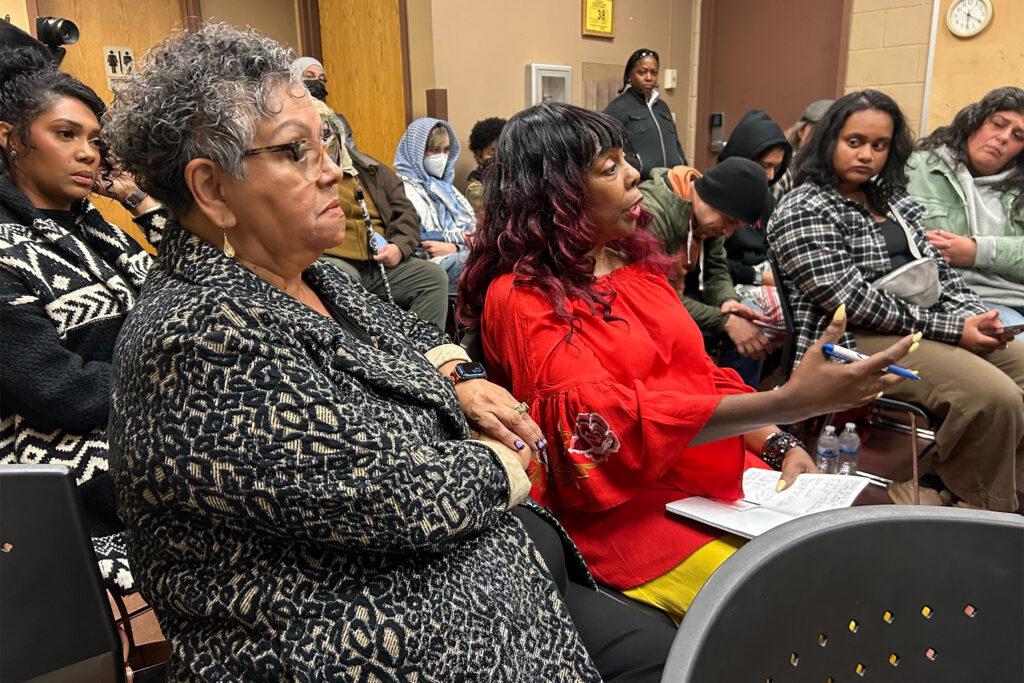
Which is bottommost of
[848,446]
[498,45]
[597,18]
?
[848,446]

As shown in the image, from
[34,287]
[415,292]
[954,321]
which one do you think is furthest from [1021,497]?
[34,287]

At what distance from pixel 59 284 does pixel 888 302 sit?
2.35 metres

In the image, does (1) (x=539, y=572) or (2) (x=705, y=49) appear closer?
(1) (x=539, y=572)

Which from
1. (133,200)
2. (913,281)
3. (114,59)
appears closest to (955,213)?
(913,281)

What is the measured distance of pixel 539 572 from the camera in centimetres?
109

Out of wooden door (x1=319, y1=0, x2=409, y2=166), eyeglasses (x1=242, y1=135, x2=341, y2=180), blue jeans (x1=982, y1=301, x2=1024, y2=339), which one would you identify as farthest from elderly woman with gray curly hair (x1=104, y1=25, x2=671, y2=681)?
wooden door (x1=319, y1=0, x2=409, y2=166)

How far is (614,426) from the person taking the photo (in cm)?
137

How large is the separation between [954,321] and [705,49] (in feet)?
14.8

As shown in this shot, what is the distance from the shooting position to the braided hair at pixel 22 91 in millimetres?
1680

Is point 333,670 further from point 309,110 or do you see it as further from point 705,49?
point 705,49

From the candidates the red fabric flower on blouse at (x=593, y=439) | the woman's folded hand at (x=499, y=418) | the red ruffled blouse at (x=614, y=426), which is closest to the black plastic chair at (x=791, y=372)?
the red ruffled blouse at (x=614, y=426)

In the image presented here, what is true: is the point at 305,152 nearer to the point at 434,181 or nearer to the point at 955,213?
the point at 955,213

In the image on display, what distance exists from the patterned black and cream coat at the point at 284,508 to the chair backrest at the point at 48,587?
0.25ft

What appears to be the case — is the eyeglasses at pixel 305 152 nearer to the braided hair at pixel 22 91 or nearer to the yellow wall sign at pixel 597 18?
the braided hair at pixel 22 91
